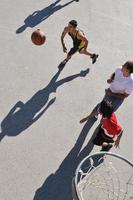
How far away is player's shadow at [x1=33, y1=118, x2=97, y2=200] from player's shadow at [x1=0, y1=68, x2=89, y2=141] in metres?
0.97

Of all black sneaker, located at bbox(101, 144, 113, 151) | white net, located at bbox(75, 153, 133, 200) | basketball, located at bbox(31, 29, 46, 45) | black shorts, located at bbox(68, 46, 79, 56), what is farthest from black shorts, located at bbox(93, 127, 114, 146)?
basketball, located at bbox(31, 29, 46, 45)

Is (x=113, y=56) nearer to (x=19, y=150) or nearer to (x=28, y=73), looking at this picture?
(x=28, y=73)

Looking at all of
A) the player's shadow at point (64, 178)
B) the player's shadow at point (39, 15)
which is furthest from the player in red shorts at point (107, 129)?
the player's shadow at point (39, 15)

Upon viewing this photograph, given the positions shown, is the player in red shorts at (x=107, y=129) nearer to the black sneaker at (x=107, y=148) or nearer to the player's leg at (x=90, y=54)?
the black sneaker at (x=107, y=148)

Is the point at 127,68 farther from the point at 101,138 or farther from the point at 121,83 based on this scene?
the point at 101,138

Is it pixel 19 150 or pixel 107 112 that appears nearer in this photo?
pixel 107 112

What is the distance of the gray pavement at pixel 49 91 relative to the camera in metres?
7.44

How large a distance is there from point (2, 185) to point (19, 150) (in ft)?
2.60

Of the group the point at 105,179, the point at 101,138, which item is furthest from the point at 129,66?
the point at 105,179

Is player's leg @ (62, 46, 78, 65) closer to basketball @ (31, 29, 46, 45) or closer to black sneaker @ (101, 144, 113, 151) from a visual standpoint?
basketball @ (31, 29, 46, 45)

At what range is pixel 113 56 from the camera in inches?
405

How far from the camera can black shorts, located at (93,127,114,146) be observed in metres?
7.44

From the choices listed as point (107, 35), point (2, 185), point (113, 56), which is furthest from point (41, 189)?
point (107, 35)

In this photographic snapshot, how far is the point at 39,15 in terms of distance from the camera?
10.7m
